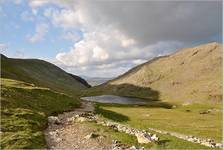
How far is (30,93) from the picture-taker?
66125 mm

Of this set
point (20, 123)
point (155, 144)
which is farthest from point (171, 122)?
point (155, 144)

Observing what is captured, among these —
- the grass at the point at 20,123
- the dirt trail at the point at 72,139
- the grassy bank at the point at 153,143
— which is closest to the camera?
the grass at the point at 20,123

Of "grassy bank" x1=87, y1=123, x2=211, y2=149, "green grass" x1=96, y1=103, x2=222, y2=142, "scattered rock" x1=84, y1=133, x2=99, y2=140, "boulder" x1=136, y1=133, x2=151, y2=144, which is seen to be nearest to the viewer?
"grassy bank" x1=87, y1=123, x2=211, y2=149

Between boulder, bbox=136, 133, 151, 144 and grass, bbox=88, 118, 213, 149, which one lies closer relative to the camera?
grass, bbox=88, 118, 213, 149

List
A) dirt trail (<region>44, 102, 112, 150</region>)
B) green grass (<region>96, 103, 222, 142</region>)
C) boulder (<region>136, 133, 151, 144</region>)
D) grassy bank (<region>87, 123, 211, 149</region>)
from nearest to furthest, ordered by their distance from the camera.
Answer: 1. dirt trail (<region>44, 102, 112, 150</region>)
2. grassy bank (<region>87, 123, 211, 149</region>)
3. boulder (<region>136, 133, 151, 144</region>)
4. green grass (<region>96, 103, 222, 142</region>)

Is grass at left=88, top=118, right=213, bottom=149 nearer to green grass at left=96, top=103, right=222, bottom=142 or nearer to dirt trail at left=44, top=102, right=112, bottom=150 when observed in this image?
dirt trail at left=44, top=102, right=112, bottom=150

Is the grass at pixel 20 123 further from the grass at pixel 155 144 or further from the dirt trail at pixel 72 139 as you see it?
the grass at pixel 155 144

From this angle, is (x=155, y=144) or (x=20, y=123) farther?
(x=20, y=123)

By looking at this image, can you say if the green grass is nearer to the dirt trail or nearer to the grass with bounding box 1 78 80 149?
the dirt trail

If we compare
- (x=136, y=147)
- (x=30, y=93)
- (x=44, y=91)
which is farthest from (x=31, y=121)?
(x=44, y=91)

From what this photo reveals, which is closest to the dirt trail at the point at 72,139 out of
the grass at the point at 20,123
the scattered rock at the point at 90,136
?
the scattered rock at the point at 90,136

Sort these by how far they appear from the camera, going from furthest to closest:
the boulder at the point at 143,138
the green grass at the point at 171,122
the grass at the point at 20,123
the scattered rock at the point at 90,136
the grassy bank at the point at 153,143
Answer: the green grass at the point at 171,122, the scattered rock at the point at 90,136, the boulder at the point at 143,138, the grassy bank at the point at 153,143, the grass at the point at 20,123

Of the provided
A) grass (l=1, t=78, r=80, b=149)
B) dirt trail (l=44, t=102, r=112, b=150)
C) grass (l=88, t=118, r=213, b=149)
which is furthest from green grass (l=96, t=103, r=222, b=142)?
grass (l=88, t=118, r=213, b=149)

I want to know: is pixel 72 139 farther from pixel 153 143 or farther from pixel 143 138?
pixel 153 143
